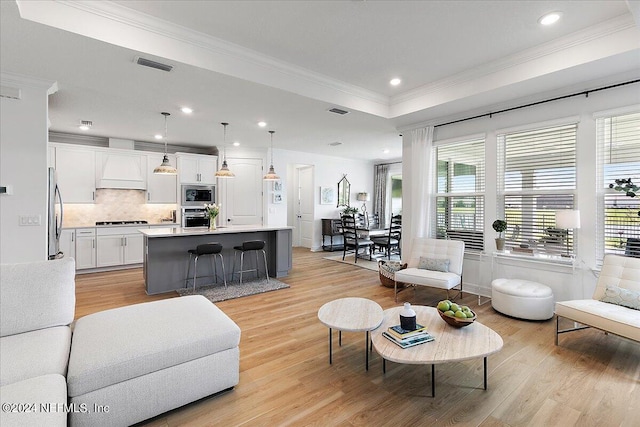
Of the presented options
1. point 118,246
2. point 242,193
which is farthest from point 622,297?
point 118,246

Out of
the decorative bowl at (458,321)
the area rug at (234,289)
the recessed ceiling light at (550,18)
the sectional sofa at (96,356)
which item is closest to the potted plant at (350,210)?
the area rug at (234,289)

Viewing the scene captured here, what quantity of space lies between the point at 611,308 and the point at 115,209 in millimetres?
8070

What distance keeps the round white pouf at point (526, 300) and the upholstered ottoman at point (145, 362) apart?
10.4 feet

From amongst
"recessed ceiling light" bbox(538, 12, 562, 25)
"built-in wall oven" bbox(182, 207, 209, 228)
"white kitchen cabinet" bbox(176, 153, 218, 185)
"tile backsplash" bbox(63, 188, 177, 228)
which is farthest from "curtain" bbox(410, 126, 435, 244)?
"tile backsplash" bbox(63, 188, 177, 228)

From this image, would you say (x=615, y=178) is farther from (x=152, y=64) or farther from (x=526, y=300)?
(x=152, y=64)

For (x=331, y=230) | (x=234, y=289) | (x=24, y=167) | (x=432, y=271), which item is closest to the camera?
(x=24, y=167)

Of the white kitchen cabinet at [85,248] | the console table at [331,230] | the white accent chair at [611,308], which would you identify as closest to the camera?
the white accent chair at [611,308]

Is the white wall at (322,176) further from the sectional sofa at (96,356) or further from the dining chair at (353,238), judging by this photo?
the sectional sofa at (96,356)

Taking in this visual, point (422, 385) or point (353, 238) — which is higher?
point (353, 238)

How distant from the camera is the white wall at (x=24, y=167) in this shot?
3316mm

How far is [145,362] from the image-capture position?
179 centimetres

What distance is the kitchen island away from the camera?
4523 millimetres

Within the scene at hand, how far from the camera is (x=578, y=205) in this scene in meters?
3.58

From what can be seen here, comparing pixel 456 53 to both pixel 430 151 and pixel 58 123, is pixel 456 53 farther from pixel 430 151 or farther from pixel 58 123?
pixel 58 123
